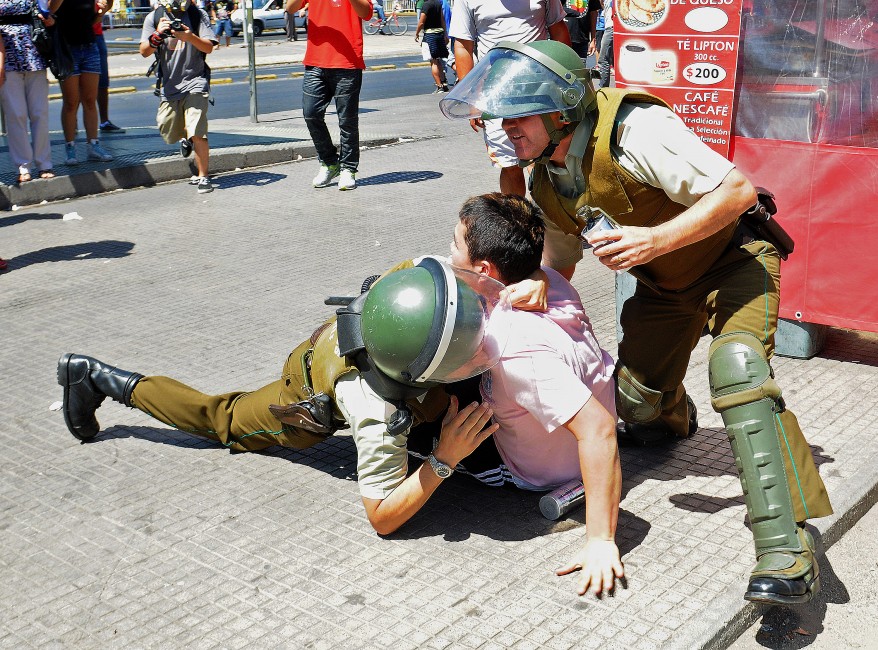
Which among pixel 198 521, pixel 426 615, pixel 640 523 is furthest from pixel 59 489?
pixel 640 523

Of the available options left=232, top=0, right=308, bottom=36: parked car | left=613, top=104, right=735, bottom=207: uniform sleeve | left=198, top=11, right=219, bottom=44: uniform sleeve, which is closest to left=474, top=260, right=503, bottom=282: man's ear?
left=613, top=104, right=735, bottom=207: uniform sleeve

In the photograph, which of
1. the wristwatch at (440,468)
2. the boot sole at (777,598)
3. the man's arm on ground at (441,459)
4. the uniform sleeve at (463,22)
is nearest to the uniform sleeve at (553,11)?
the uniform sleeve at (463,22)

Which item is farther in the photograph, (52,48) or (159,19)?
(52,48)

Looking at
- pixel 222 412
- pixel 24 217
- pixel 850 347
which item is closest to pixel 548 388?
pixel 222 412

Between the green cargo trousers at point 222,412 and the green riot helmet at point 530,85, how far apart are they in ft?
3.77

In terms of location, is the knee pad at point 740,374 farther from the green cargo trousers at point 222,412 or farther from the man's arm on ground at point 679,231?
the green cargo trousers at point 222,412

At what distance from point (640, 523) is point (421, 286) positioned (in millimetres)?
1152

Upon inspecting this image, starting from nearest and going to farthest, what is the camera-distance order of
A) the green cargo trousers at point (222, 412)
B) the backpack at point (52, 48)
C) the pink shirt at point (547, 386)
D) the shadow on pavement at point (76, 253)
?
the pink shirt at point (547, 386), the green cargo trousers at point (222, 412), the shadow on pavement at point (76, 253), the backpack at point (52, 48)

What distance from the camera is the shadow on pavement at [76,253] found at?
22.9 ft

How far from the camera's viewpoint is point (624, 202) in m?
3.13

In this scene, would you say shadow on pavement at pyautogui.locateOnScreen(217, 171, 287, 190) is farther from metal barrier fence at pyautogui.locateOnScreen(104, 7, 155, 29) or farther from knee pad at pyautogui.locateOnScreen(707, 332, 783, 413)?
metal barrier fence at pyautogui.locateOnScreen(104, 7, 155, 29)

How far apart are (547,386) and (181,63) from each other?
6.41 m

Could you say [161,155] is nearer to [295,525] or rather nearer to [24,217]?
[24,217]

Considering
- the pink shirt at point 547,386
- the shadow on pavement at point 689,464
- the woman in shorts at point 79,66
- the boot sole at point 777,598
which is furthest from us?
the woman in shorts at point 79,66
